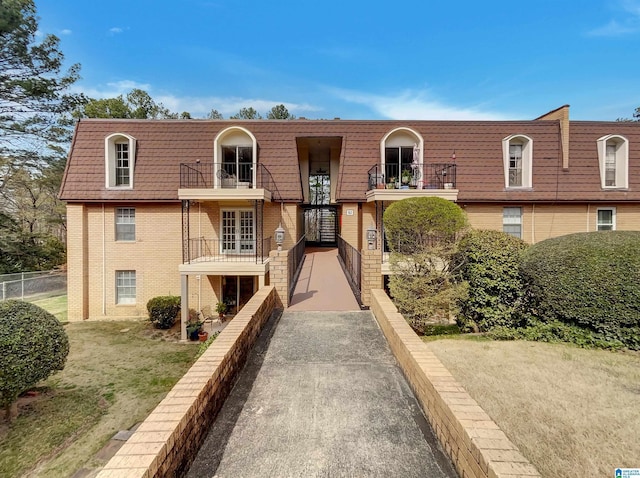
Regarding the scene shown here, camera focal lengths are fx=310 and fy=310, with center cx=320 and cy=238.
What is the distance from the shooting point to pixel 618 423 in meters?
4.66

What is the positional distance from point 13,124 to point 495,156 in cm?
2965

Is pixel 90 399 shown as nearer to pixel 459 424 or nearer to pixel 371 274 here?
pixel 371 274

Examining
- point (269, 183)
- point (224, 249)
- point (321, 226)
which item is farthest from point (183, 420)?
point (321, 226)

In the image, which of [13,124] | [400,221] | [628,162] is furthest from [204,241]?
[628,162]

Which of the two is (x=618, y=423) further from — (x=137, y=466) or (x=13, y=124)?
(x=13, y=124)

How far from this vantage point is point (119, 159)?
48.1ft

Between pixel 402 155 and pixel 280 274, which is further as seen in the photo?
pixel 402 155

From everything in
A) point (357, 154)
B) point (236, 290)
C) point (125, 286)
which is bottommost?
point (236, 290)

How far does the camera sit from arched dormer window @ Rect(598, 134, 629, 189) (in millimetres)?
14062

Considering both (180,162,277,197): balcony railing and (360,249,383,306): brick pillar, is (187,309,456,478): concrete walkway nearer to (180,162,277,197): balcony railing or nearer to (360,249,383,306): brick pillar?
(360,249,383,306): brick pillar

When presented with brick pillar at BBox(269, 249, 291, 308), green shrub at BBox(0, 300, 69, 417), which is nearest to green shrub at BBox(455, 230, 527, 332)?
brick pillar at BBox(269, 249, 291, 308)

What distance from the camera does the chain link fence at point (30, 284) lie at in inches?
682

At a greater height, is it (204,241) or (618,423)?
(204,241)

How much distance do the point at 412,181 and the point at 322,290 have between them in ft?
22.4
